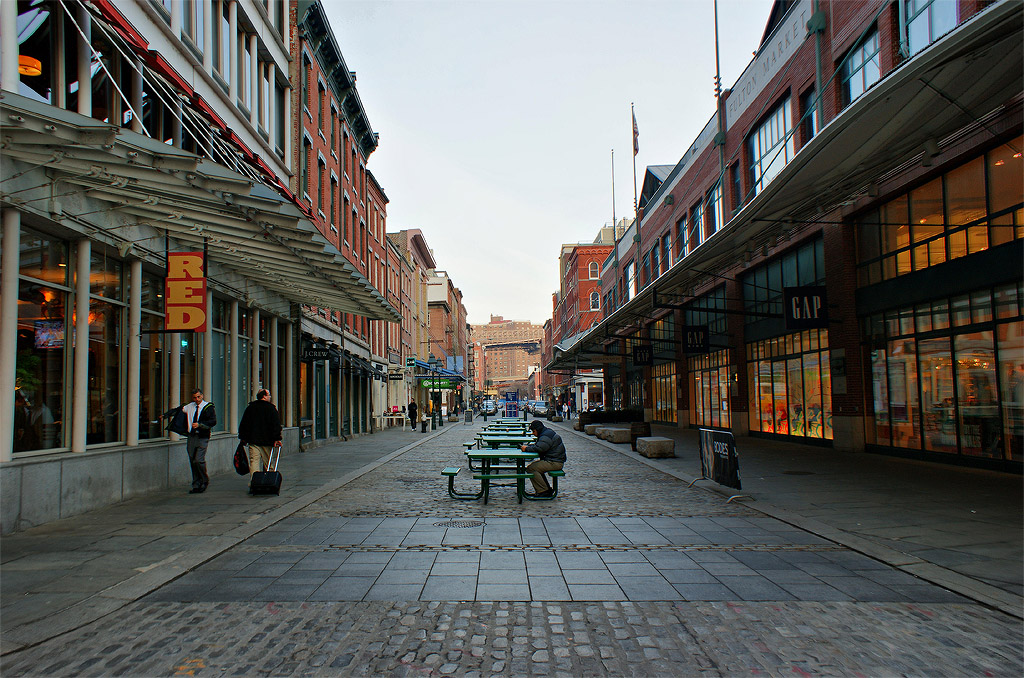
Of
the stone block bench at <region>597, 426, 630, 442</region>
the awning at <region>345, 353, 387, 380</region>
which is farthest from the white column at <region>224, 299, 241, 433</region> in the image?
the stone block bench at <region>597, 426, 630, 442</region>

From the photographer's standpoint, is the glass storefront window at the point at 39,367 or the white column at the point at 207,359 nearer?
the glass storefront window at the point at 39,367

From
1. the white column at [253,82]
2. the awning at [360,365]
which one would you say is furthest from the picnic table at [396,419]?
the white column at [253,82]

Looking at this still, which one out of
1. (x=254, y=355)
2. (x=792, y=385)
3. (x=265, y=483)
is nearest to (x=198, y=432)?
(x=265, y=483)

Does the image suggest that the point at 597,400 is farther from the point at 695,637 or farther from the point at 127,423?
the point at 695,637

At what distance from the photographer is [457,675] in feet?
12.9

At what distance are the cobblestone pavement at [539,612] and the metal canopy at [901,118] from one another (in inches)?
237

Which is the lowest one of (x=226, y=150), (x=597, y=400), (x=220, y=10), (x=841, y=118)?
(x=597, y=400)

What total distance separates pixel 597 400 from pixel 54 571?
68.8 meters

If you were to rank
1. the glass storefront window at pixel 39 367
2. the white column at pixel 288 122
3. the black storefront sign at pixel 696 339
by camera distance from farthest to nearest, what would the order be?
the black storefront sign at pixel 696 339 → the white column at pixel 288 122 → the glass storefront window at pixel 39 367

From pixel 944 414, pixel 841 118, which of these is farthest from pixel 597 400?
pixel 841 118

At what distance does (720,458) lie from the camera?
36.0 feet

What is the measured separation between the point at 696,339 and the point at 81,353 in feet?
64.7

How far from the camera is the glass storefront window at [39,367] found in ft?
27.0

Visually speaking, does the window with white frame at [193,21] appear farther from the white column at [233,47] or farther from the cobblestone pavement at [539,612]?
the cobblestone pavement at [539,612]
